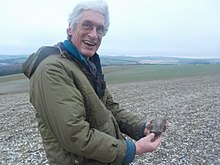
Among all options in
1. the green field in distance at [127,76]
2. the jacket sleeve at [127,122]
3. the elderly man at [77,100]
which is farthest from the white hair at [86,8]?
the green field in distance at [127,76]

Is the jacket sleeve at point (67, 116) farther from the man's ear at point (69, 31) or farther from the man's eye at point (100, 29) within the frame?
the man's eye at point (100, 29)

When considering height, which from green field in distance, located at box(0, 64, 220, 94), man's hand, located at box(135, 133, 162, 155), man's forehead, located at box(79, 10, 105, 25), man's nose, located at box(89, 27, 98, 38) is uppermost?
man's forehead, located at box(79, 10, 105, 25)

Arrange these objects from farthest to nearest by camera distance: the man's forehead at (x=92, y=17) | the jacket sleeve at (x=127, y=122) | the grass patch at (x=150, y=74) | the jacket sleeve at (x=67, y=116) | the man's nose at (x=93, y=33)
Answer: the grass patch at (x=150, y=74) < the jacket sleeve at (x=127, y=122) < the man's nose at (x=93, y=33) < the man's forehead at (x=92, y=17) < the jacket sleeve at (x=67, y=116)

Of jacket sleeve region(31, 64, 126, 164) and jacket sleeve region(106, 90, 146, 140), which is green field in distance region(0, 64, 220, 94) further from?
jacket sleeve region(31, 64, 126, 164)

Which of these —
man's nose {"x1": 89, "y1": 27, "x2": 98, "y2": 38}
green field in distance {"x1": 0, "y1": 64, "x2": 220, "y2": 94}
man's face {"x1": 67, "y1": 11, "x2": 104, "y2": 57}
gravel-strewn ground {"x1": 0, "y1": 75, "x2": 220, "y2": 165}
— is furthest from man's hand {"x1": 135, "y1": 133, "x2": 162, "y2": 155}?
green field in distance {"x1": 0, "y1": 64, "x2": 220, "y2": 94}

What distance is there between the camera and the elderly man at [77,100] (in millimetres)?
2496

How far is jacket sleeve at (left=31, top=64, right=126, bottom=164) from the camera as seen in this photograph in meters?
2.47

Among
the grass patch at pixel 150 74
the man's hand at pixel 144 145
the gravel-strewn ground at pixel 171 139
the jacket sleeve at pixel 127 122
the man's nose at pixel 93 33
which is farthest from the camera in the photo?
the grass patch at pixel 150 74

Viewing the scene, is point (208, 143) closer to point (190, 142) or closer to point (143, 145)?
point (190, 142)

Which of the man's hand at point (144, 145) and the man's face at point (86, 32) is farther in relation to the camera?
the man's face at point (86, 32)

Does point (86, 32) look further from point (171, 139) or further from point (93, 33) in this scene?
point (171, 139)

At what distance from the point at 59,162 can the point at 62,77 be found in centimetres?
85

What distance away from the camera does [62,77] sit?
2.57m

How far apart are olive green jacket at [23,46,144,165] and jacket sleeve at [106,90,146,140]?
0.81 metres
